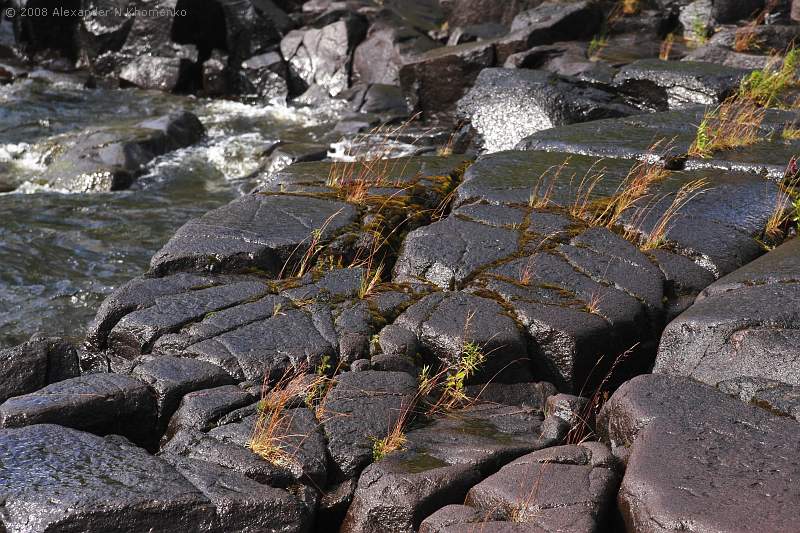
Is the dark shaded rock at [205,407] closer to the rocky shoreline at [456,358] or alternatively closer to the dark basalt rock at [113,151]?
the rocky shoreline at [456,358]

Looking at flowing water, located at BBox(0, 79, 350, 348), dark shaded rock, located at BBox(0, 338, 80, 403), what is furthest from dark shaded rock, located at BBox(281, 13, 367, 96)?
dark shaded rock, located at BBox(0, 338, 80, 403)

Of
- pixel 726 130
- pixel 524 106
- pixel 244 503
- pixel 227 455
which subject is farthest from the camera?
pixel 524 106

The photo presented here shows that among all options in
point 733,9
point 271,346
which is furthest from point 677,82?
point 271,346

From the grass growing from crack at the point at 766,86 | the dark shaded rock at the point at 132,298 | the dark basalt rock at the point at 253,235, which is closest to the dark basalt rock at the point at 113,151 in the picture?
the dark basalt rock at the point at 253,235

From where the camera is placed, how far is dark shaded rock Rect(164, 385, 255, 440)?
5.03 m

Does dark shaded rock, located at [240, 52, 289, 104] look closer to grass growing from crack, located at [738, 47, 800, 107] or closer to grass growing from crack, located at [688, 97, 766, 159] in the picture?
grass growing from crack, located at [738, 47, 800, 107]

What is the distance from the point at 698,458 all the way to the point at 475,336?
1.80m

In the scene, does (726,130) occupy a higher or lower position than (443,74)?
higher

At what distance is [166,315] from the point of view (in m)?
6.05

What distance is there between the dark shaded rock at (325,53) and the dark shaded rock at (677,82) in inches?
303

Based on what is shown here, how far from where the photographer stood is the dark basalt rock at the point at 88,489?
4.00 meters

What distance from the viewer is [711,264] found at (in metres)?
6.89

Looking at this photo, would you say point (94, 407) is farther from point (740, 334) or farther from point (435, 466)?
point (740, 334)

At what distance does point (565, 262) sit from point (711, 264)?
1.17 m
